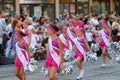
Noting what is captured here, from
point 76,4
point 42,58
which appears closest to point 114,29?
point 42,58

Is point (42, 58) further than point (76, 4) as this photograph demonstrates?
No

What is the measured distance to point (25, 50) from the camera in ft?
36.8

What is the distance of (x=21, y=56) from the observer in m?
11.1

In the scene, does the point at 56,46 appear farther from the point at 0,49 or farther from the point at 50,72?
the point at 0,49

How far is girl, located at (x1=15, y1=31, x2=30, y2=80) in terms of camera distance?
10.9 m

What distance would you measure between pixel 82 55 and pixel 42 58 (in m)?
5.64

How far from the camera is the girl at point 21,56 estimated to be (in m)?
10.9

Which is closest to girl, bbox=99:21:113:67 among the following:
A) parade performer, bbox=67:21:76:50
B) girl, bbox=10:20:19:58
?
parade performer, bbox=67:21:76:50

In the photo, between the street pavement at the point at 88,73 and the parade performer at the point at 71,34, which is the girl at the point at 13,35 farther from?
the parade performer at the point at 71,34

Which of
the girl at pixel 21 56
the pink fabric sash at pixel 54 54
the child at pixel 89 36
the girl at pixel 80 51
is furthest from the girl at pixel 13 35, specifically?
the child at pixel 89 36

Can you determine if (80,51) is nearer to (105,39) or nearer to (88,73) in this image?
(88,73)

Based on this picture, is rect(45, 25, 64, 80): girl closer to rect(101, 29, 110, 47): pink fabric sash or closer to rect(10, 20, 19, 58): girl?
rect(10, 20, 19, 58): girl

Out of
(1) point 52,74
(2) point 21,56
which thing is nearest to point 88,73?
(2) point 21,56

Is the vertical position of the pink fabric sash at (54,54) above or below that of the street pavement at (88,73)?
above
